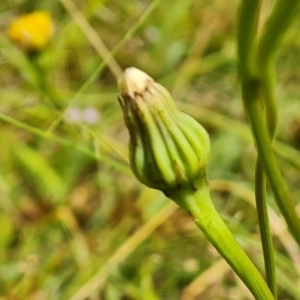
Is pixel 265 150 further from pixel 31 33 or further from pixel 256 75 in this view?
pixel 31 33

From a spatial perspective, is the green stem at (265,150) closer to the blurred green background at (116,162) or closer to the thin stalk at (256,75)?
the thin stalk at (256,75)

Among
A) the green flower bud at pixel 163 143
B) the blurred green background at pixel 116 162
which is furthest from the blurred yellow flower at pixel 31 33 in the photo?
the green flower bud at pixel 163 143

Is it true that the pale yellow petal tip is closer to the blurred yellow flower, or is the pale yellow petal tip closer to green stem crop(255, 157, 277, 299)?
green stem crop(255, 157, 277, 299)

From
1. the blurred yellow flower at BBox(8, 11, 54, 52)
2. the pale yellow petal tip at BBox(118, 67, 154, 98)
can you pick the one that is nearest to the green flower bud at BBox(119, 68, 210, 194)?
the pale yellow petal tip at BBox(118, 67, 154, 98)

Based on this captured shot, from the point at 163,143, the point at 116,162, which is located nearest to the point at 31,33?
the point at 116,162

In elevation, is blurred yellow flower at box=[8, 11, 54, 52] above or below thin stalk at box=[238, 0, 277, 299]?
above

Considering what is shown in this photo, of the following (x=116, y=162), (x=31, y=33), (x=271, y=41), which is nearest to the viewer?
(x=271, y=41)
